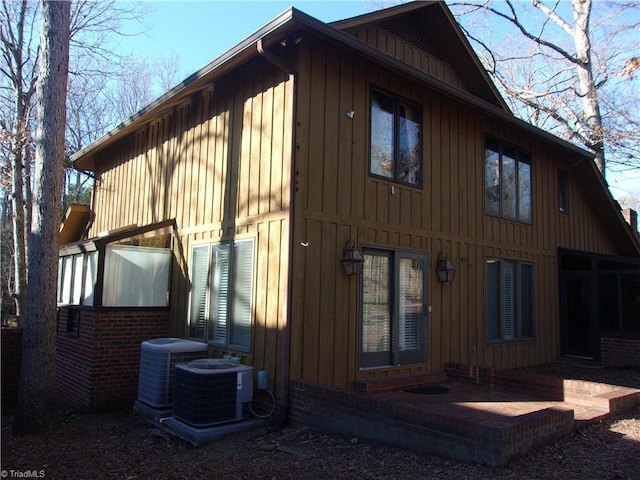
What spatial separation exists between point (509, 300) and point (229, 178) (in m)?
6.09

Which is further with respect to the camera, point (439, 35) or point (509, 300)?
point (509, 300)

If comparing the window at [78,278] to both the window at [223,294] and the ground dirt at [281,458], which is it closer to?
the window at [223,294]

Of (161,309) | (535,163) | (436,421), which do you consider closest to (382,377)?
(436,421)

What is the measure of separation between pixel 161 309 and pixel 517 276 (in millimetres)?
7013

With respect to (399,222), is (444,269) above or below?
below

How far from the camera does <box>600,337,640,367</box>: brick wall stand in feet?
36.3

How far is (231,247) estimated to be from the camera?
7.84 meters

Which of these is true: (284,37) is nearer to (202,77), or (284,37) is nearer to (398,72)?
(202,77)

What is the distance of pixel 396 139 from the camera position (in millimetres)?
8391

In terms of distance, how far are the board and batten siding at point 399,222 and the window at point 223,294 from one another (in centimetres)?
105

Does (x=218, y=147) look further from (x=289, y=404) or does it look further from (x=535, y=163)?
(x=535, y=163)

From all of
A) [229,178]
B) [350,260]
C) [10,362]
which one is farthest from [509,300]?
[10,362]

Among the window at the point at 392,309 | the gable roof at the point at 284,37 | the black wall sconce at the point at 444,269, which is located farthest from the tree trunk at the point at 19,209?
the black wall sconce at the point at 444,269

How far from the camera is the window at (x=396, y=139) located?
26.6 feet
